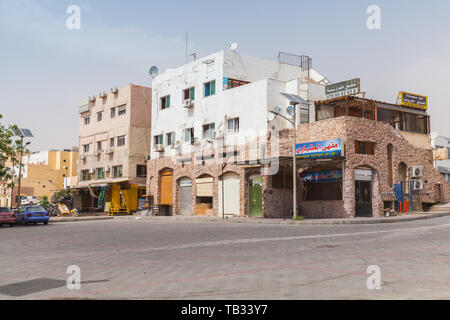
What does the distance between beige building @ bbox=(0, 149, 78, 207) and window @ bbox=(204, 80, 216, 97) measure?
42.8 meters

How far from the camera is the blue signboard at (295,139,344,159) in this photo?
28844 millimetres

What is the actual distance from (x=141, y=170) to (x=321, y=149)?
22531mm

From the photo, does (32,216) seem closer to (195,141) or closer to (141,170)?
(195,141)

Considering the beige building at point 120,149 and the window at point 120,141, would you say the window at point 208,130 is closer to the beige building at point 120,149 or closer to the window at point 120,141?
the beige building at point 120,149

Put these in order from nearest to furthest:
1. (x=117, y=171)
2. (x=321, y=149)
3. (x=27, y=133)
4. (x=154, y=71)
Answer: (x=321, y=149), (x=27, y=133), (x=154, y=71), (x=117, y=171)

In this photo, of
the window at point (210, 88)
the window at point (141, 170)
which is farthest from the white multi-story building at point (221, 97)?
the window at point (141, 170)

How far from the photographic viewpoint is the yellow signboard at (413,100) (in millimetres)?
35981

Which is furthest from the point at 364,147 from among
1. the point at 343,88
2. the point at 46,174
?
the point at 46,174

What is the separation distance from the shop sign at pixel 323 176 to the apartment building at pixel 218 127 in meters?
1.77

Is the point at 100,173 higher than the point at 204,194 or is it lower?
higher

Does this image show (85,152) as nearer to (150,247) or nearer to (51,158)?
(51,158)

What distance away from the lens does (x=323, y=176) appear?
101ft

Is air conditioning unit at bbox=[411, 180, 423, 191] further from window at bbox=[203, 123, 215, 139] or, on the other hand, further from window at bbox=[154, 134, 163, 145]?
window at bbox=[154, 134, 163, 145]
